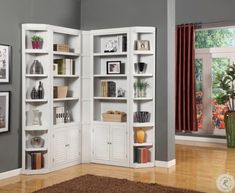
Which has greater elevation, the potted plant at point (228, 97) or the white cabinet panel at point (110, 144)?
the potted plant at point (228, 97)

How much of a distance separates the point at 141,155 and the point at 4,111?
2.19m

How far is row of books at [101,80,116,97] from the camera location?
6.46 meters

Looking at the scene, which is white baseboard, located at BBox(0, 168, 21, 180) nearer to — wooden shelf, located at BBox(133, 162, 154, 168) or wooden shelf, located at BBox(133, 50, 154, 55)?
wooden shelf, located at BBox(133, 162, 154, 168)

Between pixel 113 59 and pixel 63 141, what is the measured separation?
160 centimetres

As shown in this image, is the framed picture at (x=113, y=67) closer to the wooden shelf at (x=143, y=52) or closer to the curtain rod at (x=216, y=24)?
the wooden shelf at (x=143, y=52)

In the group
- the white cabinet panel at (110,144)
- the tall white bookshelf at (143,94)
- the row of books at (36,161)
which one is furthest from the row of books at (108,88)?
the row of books at (36,161)

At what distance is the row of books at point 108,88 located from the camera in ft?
21.2

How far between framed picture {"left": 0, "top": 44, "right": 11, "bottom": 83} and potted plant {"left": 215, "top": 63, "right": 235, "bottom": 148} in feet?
14.7

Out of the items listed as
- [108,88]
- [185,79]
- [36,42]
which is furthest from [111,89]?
[185,79]

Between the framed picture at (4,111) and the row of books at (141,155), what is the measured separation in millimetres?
2026

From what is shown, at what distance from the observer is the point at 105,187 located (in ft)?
16.1

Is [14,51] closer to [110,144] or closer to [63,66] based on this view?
[63,66]

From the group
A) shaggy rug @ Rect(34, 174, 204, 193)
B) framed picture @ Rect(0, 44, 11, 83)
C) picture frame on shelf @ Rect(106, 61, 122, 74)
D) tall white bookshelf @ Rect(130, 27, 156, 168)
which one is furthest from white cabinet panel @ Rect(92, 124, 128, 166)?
framed picture @ Rect(0, 44, 11, 83)

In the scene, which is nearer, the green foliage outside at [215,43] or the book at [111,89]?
the book at [111,89]
